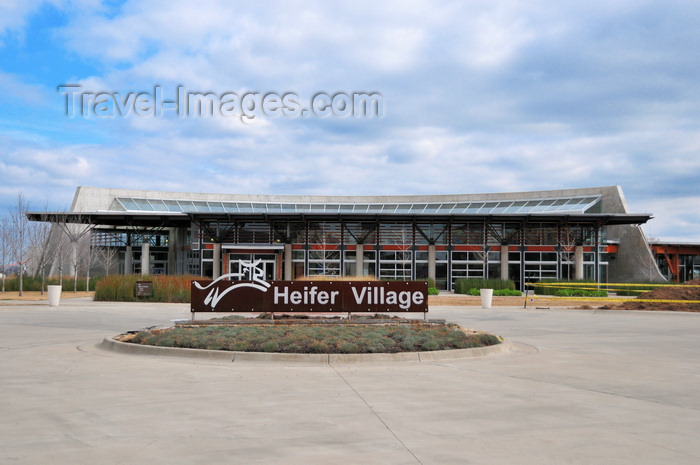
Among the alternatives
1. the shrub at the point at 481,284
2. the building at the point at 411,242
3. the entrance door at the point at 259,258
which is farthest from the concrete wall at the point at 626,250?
the entrance door at the point at 259,258

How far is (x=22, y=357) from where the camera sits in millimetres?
12008

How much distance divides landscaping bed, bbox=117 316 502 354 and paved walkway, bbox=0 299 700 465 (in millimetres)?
818

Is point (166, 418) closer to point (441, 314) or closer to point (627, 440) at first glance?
point (627, 440)

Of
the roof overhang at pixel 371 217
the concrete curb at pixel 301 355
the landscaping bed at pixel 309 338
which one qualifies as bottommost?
the concrete curb at pixel 301 355

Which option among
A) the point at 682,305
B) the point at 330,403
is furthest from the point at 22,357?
the point at 682,305

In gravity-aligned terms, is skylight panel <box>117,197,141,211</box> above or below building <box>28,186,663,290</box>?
above

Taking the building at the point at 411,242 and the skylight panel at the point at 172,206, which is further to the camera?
the skylight panel at the point at 172,206

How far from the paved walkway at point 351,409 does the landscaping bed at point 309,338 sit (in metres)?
0.82

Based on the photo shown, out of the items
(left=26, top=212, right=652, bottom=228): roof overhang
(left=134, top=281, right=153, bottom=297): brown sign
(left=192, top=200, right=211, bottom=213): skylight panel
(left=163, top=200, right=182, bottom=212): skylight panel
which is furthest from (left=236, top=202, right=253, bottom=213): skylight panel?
(left=134, top=281, right=153, bottom=297): brown sign

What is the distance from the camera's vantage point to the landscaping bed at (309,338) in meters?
12.5

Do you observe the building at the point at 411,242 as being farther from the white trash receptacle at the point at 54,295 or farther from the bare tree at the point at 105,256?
the white trash receptacle at the point at 54,295

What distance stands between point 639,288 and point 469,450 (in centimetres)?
4261

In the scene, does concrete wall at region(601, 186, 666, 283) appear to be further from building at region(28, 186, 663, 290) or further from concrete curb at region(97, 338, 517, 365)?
concrete curb at region(97, 338, 517, 365)

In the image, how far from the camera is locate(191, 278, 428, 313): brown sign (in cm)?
1755
